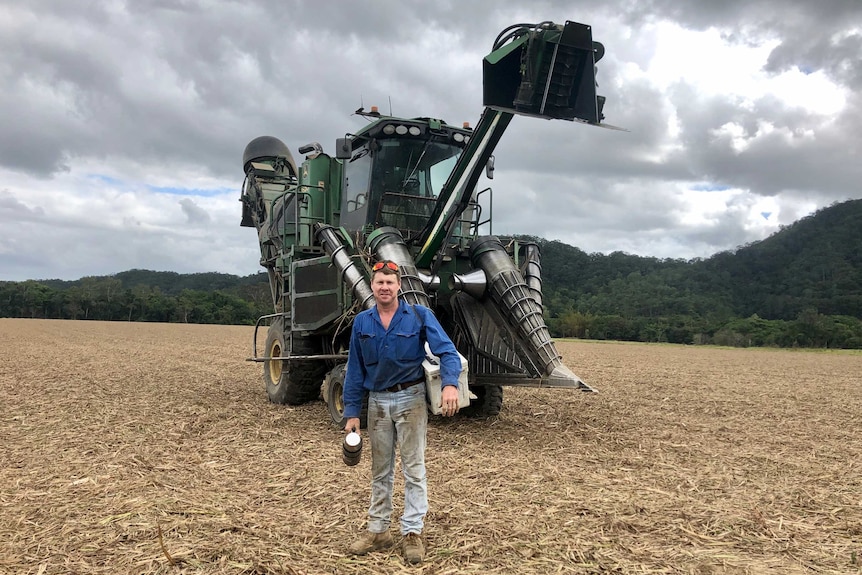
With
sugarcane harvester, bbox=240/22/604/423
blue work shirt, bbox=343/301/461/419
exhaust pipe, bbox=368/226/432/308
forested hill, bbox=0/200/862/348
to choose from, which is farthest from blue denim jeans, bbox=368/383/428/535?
forested hill, bbox=0/200/862/348

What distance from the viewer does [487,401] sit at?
8867 mm

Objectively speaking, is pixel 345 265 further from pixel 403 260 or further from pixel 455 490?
pixel 455 490

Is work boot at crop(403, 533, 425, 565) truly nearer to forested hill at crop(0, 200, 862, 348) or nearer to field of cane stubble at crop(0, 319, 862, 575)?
field of cane stubble at crop(0, 319, 862, 575)

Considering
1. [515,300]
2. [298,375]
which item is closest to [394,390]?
[515,300]

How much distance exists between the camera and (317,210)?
937 cm

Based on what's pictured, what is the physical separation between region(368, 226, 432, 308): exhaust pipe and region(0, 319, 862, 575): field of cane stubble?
162cm

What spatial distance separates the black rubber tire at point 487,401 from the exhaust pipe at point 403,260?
69.8 inches

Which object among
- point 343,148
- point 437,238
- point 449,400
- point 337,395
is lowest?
point 337,395

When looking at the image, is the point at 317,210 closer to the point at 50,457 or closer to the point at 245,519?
the point at 50,457

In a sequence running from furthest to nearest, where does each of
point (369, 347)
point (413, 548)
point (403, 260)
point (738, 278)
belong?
point (738, 278), point (403, 260), point (369, 347), point (413, 548)

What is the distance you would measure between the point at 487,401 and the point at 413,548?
5171mm

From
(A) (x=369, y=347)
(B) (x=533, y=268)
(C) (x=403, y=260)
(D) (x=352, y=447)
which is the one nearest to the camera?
(D) (x=352, y=447)

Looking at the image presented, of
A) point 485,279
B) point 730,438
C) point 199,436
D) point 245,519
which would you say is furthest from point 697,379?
point 245,519

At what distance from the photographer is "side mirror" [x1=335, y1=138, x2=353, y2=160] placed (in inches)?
326
